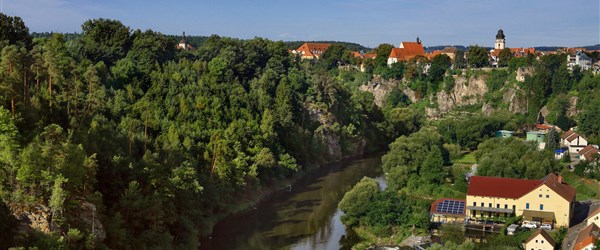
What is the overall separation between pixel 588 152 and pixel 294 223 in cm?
2338

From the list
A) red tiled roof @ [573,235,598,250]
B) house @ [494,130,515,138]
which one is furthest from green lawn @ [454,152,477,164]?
red tiled roof @ [573,235,598,250]

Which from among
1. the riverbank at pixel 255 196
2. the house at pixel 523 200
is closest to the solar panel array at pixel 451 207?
the house at pixel 523 200

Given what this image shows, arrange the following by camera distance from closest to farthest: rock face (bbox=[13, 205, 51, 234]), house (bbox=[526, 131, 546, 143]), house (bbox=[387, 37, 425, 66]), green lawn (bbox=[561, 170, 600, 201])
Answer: rock face (bbox=[13, 205, 51, 234])
green lawn (bbox=[561, 170, 600, 201])
house (bbox=[526, 131, 546, 143])
house (bbox=[387, 37, 425, 66])

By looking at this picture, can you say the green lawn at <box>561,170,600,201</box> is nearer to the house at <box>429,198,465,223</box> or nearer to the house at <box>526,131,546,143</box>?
the house at <box>429,198,465,223</box>

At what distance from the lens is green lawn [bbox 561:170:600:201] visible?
3535 cm

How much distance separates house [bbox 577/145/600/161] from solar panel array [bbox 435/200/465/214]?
15759 millimetres

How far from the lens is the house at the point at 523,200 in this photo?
29.3m

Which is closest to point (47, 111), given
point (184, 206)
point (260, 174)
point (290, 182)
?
point (184, 206)

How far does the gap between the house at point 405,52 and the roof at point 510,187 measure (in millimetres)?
49840

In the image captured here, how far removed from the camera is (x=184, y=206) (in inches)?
1072

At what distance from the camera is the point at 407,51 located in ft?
276

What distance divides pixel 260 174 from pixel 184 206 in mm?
12072

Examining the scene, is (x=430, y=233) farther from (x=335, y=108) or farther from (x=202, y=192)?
(x=335, y=108)

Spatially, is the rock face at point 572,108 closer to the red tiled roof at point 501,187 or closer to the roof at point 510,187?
the roof at point 510,187
